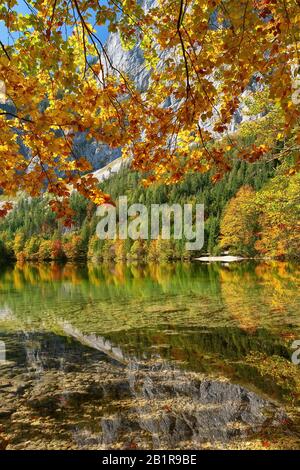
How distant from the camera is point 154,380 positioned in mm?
8883

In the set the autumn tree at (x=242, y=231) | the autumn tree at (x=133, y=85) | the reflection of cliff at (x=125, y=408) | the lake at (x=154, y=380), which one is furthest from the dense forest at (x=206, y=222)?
the autumn tree at (x=133, y=85)

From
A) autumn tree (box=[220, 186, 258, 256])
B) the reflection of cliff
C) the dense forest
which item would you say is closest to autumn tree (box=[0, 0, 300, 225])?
the reflection of cliff

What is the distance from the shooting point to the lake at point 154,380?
20.9 ft

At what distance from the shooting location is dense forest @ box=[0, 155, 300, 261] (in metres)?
21.9

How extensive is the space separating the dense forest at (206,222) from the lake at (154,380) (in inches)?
275

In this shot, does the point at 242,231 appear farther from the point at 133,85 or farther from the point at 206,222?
the point at 133,85

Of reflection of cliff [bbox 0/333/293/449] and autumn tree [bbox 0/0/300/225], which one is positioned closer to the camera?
autumn tree [bbox 0/0/300/225]

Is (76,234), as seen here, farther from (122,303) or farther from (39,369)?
(39,369)

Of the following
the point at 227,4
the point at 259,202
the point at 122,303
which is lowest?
the point at 122,303

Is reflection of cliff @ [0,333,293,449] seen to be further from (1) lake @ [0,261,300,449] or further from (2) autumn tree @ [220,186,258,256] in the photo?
(2) autumn tree @ [220,186,258,256]

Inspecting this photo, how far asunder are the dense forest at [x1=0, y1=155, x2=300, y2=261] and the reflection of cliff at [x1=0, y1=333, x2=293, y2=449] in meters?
13.5

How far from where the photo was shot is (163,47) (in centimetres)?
605
